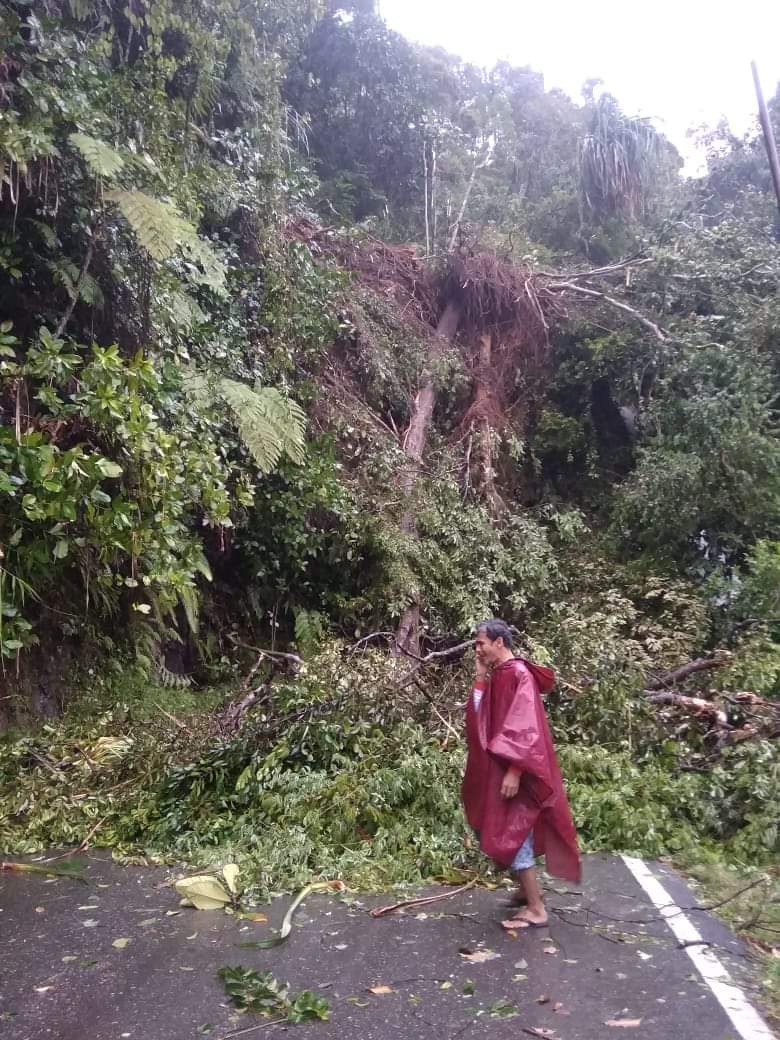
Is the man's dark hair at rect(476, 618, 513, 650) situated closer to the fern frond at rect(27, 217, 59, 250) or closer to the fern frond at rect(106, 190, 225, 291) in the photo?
the fern frond at rect(106, 190, 225, 291)

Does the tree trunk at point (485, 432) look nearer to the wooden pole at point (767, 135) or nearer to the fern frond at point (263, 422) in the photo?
the fern frond at point (263, 422)

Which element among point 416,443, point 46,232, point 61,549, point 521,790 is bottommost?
point 521,790

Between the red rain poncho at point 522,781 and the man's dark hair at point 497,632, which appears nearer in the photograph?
the red rain poncho at point 522,781

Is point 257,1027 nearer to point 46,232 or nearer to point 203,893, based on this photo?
point 203,893

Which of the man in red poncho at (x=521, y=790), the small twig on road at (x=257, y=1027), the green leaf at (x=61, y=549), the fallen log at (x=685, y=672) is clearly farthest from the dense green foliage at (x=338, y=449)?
the small twig on road at (x=257, y=1027)

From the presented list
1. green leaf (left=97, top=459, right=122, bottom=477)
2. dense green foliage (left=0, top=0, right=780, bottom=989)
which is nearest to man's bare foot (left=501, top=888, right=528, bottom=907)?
dense green foliage (left=0, top=0, right=780, bottom=989)

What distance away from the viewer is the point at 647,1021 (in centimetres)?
323

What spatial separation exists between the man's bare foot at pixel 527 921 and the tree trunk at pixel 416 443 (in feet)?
15.9

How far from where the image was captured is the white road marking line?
3172mm

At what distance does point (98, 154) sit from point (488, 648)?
4.45 m

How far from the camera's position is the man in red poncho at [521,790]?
421 cm

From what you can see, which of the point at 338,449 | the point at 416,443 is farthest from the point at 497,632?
the point at 416,443

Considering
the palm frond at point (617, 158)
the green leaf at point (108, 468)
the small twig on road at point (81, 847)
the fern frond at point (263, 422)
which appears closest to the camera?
the green leaf at point (108, 468)

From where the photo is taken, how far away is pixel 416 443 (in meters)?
12.1
